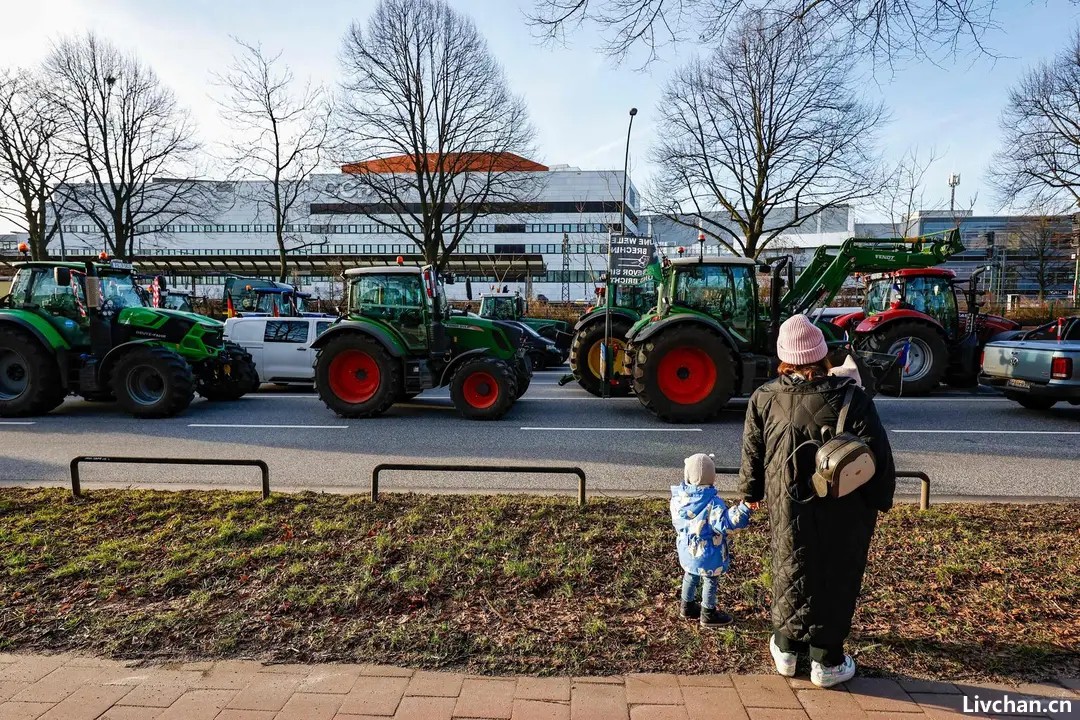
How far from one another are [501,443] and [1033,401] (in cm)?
887

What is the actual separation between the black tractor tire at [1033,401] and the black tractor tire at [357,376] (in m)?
9.84

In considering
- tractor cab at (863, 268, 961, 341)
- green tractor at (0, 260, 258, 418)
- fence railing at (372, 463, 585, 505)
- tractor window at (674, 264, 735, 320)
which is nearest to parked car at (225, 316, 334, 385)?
green tractor at (0, 260, 258, 418)

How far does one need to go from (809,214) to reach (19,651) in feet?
84.9

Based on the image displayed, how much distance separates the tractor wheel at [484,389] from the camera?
9805 mm

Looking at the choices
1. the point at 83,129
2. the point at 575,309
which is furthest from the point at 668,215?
the point at 83,129

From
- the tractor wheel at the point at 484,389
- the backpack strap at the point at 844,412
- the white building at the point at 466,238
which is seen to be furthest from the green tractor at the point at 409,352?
the white building at the point at 466,238

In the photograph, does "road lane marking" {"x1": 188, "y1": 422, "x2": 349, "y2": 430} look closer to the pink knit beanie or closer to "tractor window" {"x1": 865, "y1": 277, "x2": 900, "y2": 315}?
the pink knit beanie

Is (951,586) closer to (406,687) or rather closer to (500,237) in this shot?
(406,687)

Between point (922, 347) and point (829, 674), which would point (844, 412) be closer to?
point (829, 674)

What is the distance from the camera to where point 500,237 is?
6938 centimetres

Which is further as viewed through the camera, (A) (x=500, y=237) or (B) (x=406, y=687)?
(A) (x=500, y=237)

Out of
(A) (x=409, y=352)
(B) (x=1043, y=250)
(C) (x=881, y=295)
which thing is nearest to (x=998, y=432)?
(C) (x=881, y=295)

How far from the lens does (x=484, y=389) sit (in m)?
10.0

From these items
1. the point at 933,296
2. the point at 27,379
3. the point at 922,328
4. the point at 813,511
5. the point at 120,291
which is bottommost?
the point at 27,379
